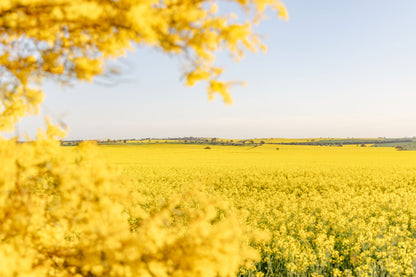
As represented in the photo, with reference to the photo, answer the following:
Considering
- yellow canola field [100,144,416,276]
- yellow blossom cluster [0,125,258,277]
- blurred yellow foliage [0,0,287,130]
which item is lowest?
yellow canola field [100,144,416,276]

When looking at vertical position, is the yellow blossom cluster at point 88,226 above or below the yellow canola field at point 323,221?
above

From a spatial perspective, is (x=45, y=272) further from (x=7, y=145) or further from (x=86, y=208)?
(x=7, y=145)

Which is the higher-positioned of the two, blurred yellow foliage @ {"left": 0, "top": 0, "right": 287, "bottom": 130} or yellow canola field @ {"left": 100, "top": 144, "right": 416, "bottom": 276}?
blurred yellow foliage @ {"left": 0, "top": 0, "right": 287, "bottom": 130}

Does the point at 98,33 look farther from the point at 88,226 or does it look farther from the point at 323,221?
the point at 323,221

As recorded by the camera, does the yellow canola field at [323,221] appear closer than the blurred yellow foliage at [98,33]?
No

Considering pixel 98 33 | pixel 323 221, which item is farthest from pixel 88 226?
pixel 323 221

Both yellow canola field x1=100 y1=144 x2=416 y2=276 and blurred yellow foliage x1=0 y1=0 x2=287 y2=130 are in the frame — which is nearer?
blurred yellow foliage x1=0 y1=0 x2=287 y2=130

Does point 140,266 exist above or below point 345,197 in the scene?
above

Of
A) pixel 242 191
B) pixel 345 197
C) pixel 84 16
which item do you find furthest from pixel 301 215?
pixel 84 16

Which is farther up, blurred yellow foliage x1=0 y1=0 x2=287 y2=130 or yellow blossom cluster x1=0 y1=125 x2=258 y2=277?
blurred yellow foliage x1=0 y1=0 x2=287 y2=130

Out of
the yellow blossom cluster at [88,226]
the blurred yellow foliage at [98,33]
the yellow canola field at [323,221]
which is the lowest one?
the yellow canola field at [323,221]

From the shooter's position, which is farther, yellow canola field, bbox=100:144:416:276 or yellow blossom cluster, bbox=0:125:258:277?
yellow canola field, bbox=100:144:416:276

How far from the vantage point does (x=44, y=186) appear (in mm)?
1965

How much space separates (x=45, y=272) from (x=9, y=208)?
454mm
